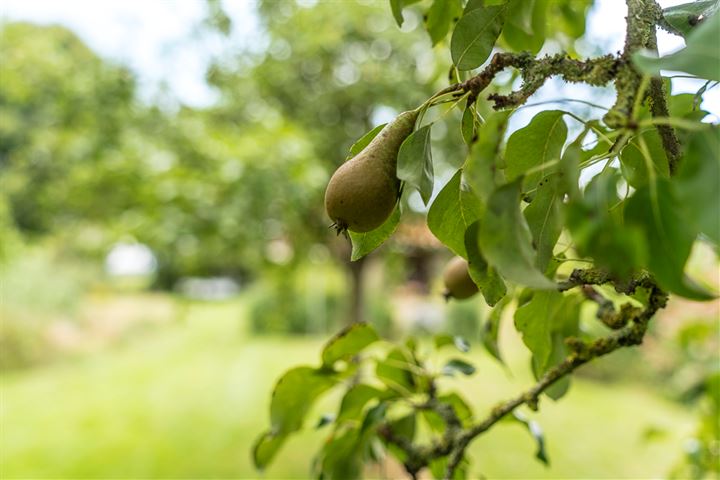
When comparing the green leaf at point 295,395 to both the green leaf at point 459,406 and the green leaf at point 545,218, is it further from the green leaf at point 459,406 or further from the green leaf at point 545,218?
the green leaf at point 545,218

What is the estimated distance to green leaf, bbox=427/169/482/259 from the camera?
1.01ft

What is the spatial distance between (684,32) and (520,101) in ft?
0.30

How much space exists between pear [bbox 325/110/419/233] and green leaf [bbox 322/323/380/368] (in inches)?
10.0

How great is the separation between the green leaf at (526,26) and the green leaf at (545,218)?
0.14m

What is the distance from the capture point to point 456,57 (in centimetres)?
33

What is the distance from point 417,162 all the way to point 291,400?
0.34m

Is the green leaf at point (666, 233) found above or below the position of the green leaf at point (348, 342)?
above

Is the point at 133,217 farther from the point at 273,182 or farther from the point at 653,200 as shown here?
the point at 653,200

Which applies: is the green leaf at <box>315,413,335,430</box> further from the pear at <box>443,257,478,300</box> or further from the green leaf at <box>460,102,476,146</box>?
the green leaf at <box>460,102,476,146</box>

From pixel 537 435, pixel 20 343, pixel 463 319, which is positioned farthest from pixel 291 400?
pixel 463 319

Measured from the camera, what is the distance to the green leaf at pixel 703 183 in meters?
0.18

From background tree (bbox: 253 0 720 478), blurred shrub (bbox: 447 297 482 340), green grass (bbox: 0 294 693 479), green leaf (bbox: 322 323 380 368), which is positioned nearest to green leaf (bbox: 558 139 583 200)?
background tree (bbox: 253 0 720 478)

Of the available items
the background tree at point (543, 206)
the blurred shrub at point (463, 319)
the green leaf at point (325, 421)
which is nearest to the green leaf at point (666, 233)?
the background tree at point (543, 206)

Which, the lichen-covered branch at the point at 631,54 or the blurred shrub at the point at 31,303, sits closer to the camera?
the lichen-covered branch at the point at 631,54
